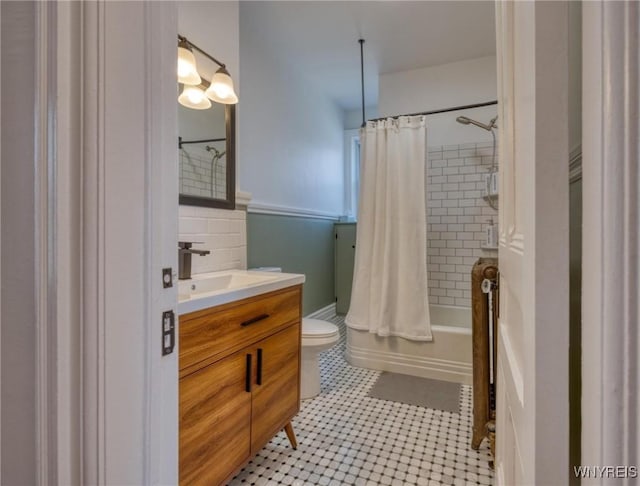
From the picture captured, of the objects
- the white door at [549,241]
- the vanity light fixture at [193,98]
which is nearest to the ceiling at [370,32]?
the vanity light fixture at [193,98]

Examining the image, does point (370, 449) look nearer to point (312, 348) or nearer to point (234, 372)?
point (312, 348)

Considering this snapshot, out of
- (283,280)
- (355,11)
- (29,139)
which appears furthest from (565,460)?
(355,11)

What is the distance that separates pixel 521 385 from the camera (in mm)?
512

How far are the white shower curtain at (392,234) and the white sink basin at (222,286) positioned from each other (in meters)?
1.11

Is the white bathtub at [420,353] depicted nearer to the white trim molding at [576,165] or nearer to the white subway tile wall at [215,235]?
the white subway tile wall at [215,235]

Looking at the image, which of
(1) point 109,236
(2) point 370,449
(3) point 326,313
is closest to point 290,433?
(2) point 370,449

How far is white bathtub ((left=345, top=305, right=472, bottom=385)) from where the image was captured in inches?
92.9

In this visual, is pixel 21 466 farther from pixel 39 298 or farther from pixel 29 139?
pixel 29 139

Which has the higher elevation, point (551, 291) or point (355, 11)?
point (355, 11)

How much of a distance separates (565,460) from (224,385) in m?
A: 1.06

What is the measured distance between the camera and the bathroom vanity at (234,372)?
1.05 metres

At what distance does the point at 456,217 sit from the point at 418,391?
157 centimetres

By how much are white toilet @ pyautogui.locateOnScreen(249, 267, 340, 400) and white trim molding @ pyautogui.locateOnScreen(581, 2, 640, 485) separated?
1796 mm

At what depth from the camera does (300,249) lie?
3125 millimetres
